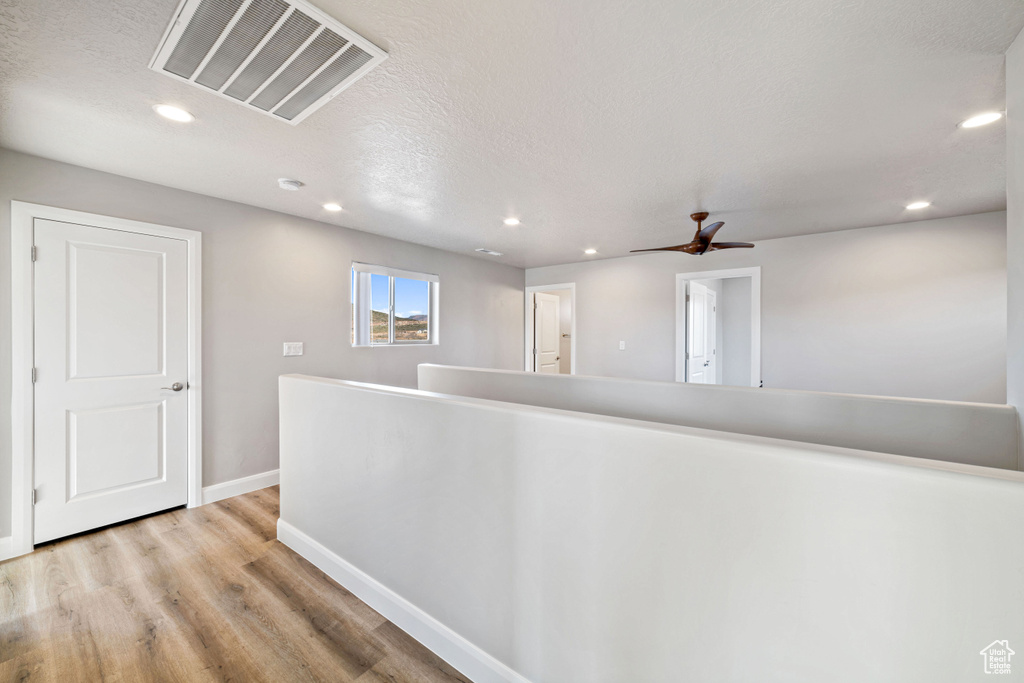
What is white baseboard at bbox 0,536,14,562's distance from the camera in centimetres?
225

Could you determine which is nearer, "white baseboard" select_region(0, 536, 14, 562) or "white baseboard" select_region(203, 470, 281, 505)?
"white baseboard" select_region(0, 536, 14, 562)

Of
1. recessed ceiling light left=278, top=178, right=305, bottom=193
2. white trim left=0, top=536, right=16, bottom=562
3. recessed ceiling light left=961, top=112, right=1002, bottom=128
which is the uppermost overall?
recessed ceiling light left=961, top=112, right=1002, bottom=128

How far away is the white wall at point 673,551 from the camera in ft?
2.36

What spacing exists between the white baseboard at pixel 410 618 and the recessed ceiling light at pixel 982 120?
10.3 ft

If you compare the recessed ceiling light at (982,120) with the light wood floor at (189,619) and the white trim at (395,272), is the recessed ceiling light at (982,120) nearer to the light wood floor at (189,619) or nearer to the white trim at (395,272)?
the light wood floor at (189,619)

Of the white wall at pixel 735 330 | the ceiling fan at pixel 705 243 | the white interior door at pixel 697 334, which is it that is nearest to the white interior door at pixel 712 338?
the white interior door at pixel 697 334

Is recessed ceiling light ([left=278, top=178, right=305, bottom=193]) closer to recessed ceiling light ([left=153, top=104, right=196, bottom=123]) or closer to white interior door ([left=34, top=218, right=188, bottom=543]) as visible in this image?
recessed ceiling light ([left=153, top=104, right=196, bottom=123])

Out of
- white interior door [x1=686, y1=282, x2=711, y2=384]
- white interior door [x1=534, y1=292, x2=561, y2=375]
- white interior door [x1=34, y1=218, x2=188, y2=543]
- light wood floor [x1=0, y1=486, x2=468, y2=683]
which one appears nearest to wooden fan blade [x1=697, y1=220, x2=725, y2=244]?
white interior door [x1=686, y1=282, x2=711, y2=384]

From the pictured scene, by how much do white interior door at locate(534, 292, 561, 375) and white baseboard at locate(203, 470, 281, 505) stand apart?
4.00 m

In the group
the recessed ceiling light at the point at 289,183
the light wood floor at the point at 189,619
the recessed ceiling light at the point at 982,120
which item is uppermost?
the recessed ceiling light at the point at 982,120

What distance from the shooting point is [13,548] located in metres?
2.28

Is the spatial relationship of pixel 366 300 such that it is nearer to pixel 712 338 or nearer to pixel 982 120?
pixel 982 120

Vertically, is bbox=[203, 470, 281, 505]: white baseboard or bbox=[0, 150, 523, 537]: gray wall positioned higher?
bbox=[0, 150, 523, 537]: gray wall

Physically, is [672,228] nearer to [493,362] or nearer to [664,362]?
[664,362]
